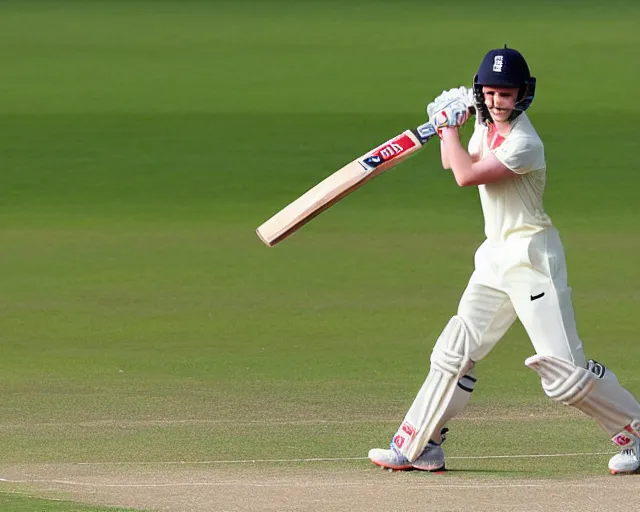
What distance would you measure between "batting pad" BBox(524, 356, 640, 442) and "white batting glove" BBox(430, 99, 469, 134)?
92 cm

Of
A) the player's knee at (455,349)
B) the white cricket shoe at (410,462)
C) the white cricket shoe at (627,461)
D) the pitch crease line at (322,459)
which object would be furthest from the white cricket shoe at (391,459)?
the white cricket shoe at (627,461)

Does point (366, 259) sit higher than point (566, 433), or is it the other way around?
point (366, 259)

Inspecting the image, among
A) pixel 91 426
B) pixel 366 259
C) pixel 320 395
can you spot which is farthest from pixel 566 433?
pixel 366 259

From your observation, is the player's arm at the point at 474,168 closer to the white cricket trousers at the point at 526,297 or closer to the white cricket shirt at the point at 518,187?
the white cricket shirt at the point at 518,187

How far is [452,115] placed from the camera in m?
6.26

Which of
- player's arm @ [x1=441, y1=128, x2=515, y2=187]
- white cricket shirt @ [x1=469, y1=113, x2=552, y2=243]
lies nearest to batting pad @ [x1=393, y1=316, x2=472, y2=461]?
white cricket shirt @ [x1=469, y1=113, x2=552, y2=243]

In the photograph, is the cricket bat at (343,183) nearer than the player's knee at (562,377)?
No

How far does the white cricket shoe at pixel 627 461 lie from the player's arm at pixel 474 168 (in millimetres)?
1134

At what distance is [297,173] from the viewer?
58.6 feet

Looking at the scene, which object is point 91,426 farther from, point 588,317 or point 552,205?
point 552,205

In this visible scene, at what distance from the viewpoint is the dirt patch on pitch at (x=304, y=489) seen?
18.3 feet

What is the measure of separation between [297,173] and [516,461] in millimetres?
11477

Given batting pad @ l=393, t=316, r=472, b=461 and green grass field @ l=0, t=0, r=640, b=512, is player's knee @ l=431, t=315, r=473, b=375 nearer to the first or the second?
batting pad @ l=393, t=316, r=472, b=461

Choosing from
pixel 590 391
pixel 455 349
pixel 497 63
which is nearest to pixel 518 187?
pixel 497 63
